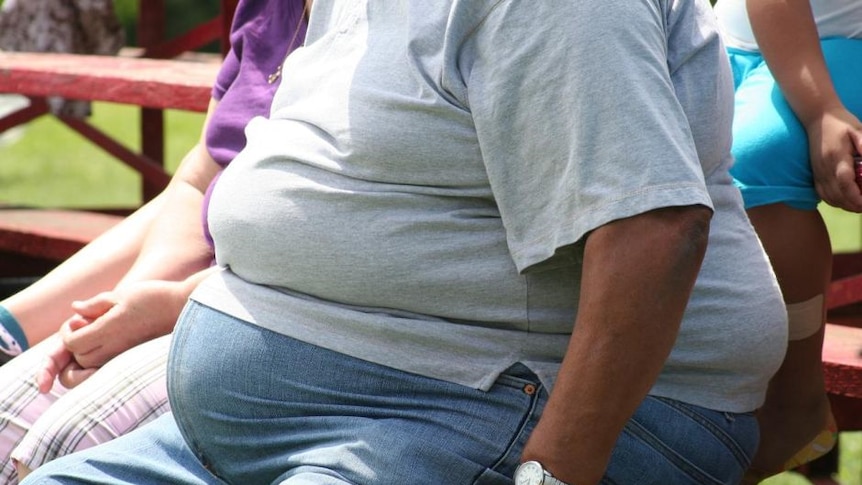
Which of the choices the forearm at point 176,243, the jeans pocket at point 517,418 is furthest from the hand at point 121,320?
the jeans pocket at point 517,418

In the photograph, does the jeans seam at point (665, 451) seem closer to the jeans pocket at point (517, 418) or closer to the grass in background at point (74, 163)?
the jeans pocket at point (517, 418)

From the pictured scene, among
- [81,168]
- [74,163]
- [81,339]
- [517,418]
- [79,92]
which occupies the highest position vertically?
[517,418]

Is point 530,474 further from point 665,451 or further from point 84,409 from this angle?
point 84,409

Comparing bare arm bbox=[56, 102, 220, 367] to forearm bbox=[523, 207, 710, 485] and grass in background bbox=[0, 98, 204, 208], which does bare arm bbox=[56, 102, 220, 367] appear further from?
grass in background bbox=[0, 98, 204, 208]

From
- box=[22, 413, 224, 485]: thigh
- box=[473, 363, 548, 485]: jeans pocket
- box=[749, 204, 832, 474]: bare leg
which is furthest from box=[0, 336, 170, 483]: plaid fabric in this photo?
box=[749, 204, 832, 474]: bare leg

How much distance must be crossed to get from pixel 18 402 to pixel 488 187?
3.38ft

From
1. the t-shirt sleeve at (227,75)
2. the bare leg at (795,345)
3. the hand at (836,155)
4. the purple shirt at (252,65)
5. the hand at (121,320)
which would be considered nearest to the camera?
the hand at (836,155)

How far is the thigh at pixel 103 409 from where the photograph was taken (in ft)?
6.75

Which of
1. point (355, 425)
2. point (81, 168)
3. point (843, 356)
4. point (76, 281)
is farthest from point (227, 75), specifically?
point (81, 168)

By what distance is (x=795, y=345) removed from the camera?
211 centimetres

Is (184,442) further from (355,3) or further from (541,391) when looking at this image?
(355,3)

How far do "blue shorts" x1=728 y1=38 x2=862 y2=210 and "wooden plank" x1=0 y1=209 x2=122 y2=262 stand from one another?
220 cm

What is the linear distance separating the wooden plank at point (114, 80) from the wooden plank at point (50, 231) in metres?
0.43

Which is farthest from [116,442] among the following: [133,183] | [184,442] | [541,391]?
[133,183]
